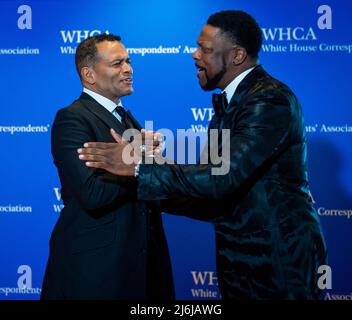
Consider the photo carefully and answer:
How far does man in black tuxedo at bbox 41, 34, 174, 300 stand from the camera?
2.23 meters

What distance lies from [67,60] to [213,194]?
2.28m

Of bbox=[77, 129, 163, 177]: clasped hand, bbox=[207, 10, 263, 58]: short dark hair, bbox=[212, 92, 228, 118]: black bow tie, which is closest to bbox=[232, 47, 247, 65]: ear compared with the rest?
bbox=[207, 10, 263, 58]: short dark hair

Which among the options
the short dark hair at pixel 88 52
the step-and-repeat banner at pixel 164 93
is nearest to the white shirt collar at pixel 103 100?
the short dark hair at pixel 88 52

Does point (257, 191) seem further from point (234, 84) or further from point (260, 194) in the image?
point (234, 84)

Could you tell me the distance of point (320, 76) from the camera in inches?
151

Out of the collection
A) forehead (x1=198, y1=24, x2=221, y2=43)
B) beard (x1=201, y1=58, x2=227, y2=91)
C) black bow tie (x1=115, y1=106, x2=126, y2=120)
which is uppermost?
forehead (x1=198, y1=24, x2=221, y2=43)

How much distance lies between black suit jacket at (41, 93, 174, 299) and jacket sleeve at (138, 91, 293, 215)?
0.84 feet

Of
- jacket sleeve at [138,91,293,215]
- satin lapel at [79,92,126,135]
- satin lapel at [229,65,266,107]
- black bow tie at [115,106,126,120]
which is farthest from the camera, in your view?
black bow tie at [115,106,126,120]

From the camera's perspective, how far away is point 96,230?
89.9 inches

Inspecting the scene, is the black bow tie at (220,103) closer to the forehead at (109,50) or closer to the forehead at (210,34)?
the forehead at (210,34)

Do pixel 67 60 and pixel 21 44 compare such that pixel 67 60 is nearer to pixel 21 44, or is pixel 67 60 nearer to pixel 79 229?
pixel 21 44

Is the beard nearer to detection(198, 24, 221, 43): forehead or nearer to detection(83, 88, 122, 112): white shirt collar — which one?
detection(198, 24, 221, 43): forehead

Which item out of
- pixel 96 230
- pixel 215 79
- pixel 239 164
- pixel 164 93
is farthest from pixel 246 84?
pixel 164 93
